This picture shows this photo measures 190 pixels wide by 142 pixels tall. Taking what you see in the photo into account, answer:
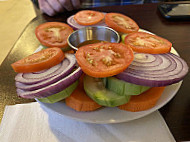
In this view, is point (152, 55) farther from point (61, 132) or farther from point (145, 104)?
point (61, 132)

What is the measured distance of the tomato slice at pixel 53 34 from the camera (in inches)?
49.0

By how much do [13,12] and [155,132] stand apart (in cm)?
440

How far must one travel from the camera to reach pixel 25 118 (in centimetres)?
98

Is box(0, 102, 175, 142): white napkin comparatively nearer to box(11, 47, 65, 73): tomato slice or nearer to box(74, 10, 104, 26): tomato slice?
box(11, 47, 65, 73): tomato slice

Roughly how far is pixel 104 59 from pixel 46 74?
300 millimetres

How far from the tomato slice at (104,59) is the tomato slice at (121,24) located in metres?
0.45

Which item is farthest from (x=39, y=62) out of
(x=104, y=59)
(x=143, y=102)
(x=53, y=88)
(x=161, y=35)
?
(x=161, y=35)

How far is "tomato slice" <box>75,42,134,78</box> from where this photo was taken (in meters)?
0.80

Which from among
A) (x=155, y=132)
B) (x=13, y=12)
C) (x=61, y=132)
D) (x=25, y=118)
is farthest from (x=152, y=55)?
(x=13, y=12)

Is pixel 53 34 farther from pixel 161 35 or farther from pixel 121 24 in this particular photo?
pixel 161 35

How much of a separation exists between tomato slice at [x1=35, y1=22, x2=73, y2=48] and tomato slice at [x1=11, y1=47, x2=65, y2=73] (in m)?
0.24

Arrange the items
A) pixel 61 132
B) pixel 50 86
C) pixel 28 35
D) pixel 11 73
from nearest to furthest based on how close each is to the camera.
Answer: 1. pixel 50 86
2. pixel 61 132
3. pixel 11 73
4. pixel 28 35

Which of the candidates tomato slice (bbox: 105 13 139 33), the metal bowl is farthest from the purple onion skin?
tomato slice (bbox: 105 13 139 33)

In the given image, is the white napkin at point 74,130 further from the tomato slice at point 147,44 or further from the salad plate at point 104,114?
the tomato slice at point 147,44
